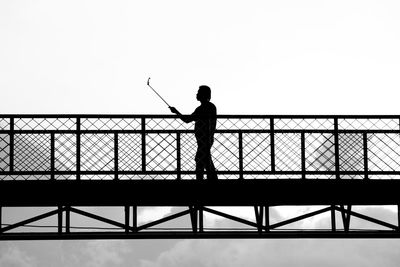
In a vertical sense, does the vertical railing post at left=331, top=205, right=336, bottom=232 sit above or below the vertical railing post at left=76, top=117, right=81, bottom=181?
below

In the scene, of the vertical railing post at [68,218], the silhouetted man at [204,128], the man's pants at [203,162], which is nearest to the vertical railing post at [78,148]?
the vertical railing post at [68,218]

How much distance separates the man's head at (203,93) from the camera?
Result: 1644cm

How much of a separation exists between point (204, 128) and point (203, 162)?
699 mm

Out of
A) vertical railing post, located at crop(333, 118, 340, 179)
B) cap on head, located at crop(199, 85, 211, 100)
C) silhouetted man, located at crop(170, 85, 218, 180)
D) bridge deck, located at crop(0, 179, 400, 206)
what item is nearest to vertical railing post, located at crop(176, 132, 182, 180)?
bridge deck, located at crop(0, 179, 400, 206)

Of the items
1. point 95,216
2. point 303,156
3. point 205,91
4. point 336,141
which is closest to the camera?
point 205,91

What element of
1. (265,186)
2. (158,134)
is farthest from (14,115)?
(265,186)

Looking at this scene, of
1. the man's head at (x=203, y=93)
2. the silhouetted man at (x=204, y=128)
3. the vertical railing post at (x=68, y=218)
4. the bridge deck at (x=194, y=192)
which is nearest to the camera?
the man's head at (x=203, y=93)

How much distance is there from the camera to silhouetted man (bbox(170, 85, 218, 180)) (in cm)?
1669

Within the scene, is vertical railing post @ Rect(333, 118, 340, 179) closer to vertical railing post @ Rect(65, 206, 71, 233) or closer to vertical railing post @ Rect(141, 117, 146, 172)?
vertical railing post @ Rect(141, 117, 146, 172)

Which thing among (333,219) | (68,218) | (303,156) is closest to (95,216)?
(68,218)

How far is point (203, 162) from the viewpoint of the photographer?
56.0ft

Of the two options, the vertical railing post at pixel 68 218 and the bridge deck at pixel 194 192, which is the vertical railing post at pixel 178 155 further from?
the vertical railing post at pixel 68 218

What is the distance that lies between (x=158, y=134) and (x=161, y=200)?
4.51ft

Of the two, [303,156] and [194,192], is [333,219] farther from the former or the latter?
[194,192]
